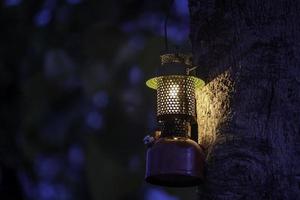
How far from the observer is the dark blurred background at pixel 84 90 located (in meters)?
5.70

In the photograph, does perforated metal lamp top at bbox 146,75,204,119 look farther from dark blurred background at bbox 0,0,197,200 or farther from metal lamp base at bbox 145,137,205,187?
dark blurred background at bbox 0,0,197,200

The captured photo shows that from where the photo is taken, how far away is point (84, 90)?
6.33 metres

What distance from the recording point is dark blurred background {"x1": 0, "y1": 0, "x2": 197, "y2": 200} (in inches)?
224

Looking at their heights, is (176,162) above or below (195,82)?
below

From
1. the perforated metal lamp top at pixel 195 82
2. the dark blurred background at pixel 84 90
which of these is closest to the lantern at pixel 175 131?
the perforated metal lamp top at pixel 195 82

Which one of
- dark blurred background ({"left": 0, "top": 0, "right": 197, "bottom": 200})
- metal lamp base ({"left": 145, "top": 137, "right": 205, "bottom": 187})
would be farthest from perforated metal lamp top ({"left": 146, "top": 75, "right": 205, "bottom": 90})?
dark blurred background ({"left": 0, "top": 0, "right": 197, "bottom": 200})

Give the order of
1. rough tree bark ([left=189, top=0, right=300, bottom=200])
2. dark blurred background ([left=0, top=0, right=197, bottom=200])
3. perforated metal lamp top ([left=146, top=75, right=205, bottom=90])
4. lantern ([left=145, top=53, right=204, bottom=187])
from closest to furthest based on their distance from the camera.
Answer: rough tree bark ([left=189, top=0, right=300, bottom=200]) < lantern ([left=145, top=53, right=204, bottom=187]) < perforated metal lamp top ([left=146, top=75, right=205, bottom=90]) < dark blurred background ([left=0, top=0, right=197, bottom=200])

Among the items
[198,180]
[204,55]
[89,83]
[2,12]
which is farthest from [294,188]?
[89,83]

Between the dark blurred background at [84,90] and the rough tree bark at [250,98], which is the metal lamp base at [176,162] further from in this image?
the dark blurred background at [84,90]

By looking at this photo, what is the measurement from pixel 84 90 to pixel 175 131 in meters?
4.40

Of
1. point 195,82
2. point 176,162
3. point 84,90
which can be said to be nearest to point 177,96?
point 195,82

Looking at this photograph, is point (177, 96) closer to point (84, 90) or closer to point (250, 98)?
point (250, 98)

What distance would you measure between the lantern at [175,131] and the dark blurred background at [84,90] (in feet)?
10.6

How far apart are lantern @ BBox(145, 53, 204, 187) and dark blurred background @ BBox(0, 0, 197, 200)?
3.24 meters
